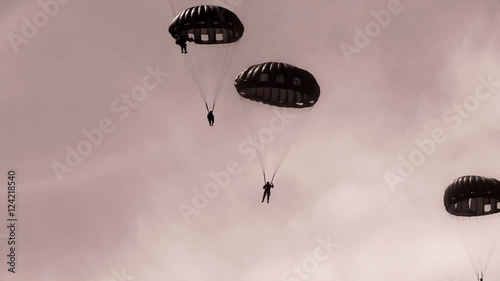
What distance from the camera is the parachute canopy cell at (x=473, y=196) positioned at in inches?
2365

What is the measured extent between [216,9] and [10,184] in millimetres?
23449

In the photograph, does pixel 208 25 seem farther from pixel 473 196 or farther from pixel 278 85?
pixel 473 196

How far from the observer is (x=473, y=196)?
59969 mm

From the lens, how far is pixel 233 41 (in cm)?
5803

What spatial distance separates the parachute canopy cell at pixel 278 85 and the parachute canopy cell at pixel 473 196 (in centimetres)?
1216

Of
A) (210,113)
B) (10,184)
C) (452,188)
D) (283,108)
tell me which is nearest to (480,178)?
(452,188)

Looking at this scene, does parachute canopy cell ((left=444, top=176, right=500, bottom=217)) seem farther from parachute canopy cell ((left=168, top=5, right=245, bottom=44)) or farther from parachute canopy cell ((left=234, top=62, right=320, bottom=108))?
parachute canopy cell ((left=168, top=5, right=245, bottom=44))

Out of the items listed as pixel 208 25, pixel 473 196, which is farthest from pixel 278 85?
pixel 473 196

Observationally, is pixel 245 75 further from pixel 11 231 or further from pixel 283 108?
pixel 11 231

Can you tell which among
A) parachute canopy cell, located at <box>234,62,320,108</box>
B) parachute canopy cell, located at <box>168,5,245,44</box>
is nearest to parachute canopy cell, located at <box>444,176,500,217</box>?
parachute canopy cell, located at <box>234,62,320,108</box>

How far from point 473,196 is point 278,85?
Result: 15667mm

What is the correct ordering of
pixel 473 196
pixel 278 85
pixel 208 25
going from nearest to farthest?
pixel 278 85
pixel 208 25
pixel 473 196

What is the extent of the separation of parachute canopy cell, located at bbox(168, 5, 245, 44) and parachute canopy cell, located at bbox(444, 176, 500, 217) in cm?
1831

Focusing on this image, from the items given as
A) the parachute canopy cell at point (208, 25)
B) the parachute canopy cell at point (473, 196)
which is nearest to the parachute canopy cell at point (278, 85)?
the parachute canopy cell at point (208, 25)
